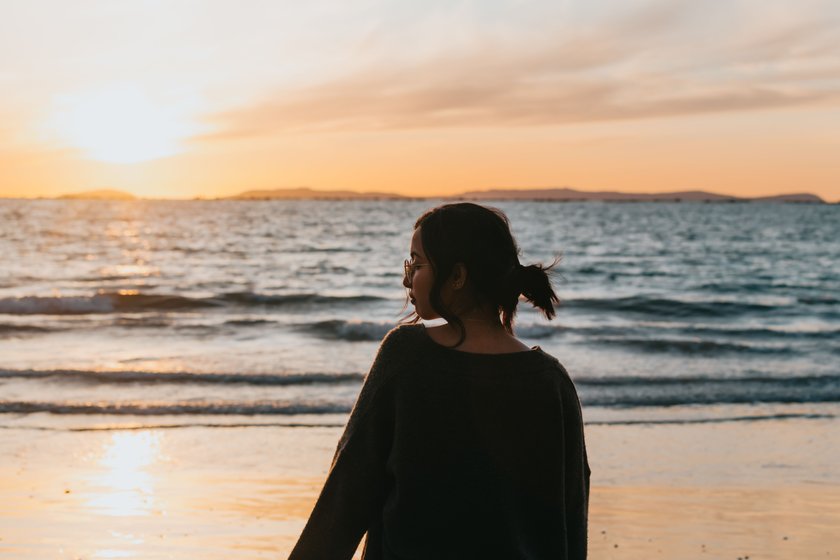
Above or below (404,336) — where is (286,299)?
below

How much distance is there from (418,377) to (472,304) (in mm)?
188

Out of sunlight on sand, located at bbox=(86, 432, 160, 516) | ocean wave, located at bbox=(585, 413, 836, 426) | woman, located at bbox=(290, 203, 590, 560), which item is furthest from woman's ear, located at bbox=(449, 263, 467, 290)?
ocean wave, located at bbox=(585, 413, 836, 426)

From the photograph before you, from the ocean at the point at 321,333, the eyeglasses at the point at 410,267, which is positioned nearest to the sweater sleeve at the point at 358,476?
the eyeglasses at the point at 410,267

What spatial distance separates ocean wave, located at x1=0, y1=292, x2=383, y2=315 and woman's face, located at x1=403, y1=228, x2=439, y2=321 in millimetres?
19822

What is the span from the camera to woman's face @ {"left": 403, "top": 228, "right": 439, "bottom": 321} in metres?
1.99

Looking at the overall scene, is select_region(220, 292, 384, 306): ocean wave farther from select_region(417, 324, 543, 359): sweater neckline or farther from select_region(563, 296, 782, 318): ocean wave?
select_region(417, 324, 543, 359): sweater neckline

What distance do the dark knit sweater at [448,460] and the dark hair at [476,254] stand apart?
111 mm

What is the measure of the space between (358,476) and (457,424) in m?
0.24

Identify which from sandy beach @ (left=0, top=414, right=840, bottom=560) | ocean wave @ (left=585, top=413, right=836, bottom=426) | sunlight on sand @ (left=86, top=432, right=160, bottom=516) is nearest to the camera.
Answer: sandy beach @ (left=0, top=414, right=840, bottom=560)

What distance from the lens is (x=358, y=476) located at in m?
2.04

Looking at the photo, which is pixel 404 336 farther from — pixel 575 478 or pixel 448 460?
pixel 575 478

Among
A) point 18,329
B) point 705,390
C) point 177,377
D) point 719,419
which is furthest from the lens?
point 18,329

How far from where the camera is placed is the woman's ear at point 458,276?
1.98 m

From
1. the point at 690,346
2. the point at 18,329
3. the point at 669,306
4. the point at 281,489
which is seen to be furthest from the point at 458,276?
the point at 669,306
